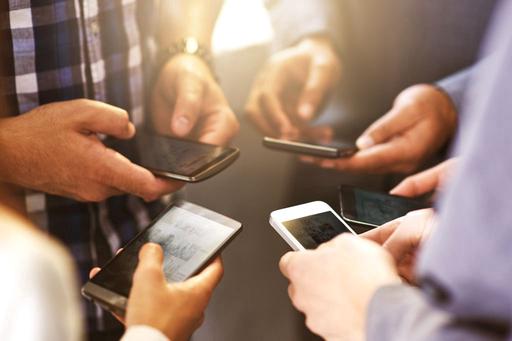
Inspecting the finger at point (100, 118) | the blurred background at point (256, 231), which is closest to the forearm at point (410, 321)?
the blurred background at point (256, 231)

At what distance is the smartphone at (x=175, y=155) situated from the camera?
0.91 metres

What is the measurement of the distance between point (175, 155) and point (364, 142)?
1.43 ft

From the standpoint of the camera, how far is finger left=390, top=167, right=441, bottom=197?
101 cm

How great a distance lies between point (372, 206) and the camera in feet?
3.04

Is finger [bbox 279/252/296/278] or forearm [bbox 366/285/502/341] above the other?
forearm [bbox 366/285/502/341]

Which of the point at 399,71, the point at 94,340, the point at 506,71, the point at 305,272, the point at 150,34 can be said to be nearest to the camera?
the point at 506,71

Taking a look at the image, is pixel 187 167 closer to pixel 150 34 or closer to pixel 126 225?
pixel 126 225

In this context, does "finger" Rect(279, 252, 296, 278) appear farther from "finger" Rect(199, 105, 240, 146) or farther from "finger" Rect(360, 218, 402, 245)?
"finger" Rect(199, 105, 240, 146)

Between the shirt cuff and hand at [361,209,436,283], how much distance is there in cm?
35

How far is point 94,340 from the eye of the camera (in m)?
1.04

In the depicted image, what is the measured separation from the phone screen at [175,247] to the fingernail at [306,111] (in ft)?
1.67

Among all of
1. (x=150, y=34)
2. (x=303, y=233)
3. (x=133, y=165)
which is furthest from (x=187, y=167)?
(x=150, y=34)

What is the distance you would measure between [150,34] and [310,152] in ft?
1.55

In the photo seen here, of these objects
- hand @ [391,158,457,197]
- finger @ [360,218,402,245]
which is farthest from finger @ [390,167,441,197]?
finger @ [360,218,402,245]
